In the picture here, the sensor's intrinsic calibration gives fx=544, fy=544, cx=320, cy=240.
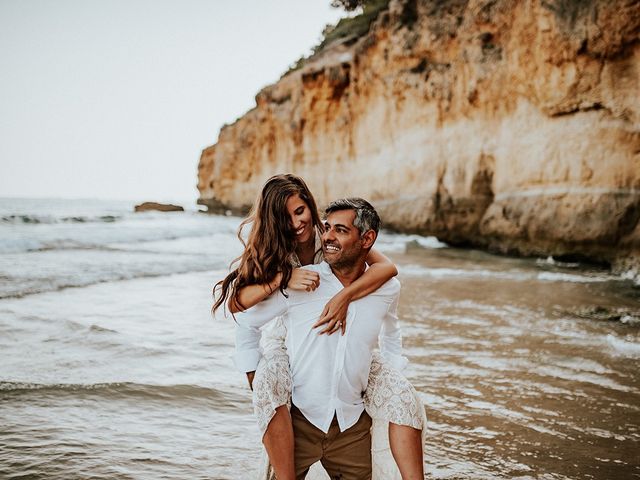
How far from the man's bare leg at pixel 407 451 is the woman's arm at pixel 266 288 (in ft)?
2.35

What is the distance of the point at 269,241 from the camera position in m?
2.70

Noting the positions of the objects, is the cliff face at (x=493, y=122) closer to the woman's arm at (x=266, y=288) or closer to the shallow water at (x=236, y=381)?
the shallow water at (x=236, y=381)

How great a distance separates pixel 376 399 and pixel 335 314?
45 centimetres

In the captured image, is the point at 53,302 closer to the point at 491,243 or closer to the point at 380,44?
the point at 491,243

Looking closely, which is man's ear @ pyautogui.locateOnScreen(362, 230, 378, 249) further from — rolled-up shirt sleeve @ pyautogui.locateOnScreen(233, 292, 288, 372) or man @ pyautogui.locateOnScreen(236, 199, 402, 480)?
rolled-up shirt sleeve @ pyautogui.locateOnScreen(233, 292, 288, 372)

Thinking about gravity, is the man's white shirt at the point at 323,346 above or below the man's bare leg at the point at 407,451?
above

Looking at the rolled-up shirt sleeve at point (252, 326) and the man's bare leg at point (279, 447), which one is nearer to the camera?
the man's bare leg at point (279, 447)

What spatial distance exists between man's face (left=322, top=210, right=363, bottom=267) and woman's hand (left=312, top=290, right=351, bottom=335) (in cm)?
18

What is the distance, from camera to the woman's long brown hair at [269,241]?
2.57 meters

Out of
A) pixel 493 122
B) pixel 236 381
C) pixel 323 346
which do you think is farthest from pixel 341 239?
pixel 493 122

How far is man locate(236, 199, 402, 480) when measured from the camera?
2.41 meters

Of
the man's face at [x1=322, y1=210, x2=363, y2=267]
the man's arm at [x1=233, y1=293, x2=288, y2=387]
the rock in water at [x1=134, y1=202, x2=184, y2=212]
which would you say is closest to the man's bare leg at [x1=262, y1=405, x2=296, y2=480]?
the man's arm at [x1=233, y1=293, x2=288, y2=387]

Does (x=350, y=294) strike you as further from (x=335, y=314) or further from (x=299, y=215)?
(x=299, y=215)

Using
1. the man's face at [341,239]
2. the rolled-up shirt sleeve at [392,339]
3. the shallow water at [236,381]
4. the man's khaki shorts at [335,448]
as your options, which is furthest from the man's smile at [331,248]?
the shallow water at [236,381]
